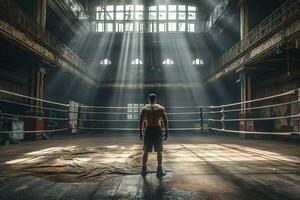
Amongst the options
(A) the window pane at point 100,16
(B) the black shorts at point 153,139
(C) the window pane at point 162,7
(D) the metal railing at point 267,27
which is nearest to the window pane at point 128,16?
(A) the window pane at point 100,16

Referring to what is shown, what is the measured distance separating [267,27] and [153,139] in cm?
1032

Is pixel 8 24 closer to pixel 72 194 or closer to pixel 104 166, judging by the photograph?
pixel 104 166

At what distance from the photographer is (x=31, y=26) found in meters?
11.6

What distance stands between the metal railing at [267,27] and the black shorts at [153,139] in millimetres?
8124

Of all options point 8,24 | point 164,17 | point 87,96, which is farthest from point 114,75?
point 8,24

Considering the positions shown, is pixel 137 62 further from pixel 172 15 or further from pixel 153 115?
pixel 153 115

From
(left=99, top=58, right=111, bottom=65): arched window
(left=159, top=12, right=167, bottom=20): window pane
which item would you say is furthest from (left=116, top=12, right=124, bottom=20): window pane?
(left=99, top=58, right=111, bottom=65): arched window

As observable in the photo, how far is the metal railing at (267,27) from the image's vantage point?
10.3 meters

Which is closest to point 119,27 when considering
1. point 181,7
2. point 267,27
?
point 181,7

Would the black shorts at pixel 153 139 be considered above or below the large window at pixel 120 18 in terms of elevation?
below

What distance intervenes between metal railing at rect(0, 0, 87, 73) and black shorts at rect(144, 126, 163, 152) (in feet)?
25.8

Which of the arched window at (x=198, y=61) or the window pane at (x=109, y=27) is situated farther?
the window pane at (x=109, y=27)

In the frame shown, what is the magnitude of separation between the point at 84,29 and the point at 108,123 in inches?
343

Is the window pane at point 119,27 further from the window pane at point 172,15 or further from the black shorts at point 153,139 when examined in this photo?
the black shorts at point 153,139
